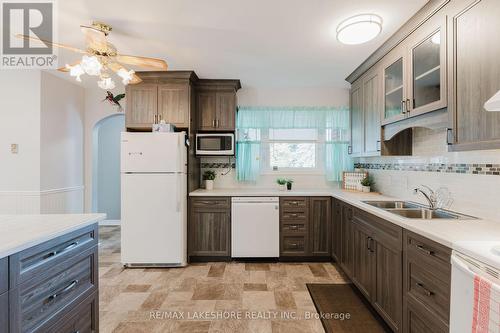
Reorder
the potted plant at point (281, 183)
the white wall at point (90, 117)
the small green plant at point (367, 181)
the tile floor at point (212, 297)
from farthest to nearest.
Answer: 1. the white wall at point (90, 117)
2. the potted plant at point (281, 183)
3. the small green plant at point (367, 181)
4. the tile floor at point (212, 297)

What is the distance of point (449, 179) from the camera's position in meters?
2.18

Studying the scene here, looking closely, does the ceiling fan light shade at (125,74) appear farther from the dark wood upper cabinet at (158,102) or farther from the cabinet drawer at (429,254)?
the cabinet drawer at (429,254)

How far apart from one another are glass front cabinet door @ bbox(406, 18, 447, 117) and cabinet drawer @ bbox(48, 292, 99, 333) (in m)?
2.73

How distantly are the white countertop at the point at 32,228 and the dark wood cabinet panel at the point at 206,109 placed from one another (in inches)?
85.7

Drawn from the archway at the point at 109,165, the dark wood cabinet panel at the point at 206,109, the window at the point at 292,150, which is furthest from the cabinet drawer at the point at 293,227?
the archway at the point at 109,165

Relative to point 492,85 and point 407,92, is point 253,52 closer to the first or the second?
point 407,92

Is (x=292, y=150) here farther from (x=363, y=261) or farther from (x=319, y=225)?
(x=363, y=261)

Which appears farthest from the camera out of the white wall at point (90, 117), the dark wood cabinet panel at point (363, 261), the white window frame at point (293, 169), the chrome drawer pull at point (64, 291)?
the white wall at point (90, 117)

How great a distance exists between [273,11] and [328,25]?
0.53 m

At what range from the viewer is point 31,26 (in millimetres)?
2189

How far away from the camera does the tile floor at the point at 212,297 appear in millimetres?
2137

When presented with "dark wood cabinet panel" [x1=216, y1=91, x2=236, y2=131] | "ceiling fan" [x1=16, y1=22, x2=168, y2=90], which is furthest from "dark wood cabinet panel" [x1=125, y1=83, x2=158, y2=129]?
"ceiling fan" [x1=16, y1=22, x2=168, y2=90]

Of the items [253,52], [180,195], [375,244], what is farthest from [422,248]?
[180,195]

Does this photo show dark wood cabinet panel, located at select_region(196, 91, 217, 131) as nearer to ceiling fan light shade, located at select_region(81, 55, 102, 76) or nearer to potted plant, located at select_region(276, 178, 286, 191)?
potted plant, located at select_region(276, 178, 286, 191)
